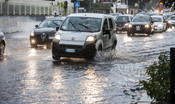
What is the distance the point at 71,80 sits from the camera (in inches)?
432

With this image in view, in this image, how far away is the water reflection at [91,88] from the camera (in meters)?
8.53

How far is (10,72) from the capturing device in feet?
40.5

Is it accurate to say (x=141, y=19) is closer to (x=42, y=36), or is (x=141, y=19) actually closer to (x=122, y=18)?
(x=122, y=18)

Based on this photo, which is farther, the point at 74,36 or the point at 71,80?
the point at 74,36

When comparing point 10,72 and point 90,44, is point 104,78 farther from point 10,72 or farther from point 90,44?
point 90,44

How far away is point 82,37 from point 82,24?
3.70 ft

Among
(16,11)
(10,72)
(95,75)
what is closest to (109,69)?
(95,75)

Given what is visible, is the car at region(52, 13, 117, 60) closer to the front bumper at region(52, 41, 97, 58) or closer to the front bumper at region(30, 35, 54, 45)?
the front bumper at region(52, 41, 97, 58)

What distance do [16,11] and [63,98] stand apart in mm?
32208

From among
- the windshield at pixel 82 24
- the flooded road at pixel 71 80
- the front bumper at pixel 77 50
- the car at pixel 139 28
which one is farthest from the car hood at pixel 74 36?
the car at pixel 139 28

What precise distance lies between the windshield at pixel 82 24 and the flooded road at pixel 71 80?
1.08 metres

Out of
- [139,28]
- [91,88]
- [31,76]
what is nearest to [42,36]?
[31,76]

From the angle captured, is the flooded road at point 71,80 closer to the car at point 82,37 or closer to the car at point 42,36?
the car at point 82,37

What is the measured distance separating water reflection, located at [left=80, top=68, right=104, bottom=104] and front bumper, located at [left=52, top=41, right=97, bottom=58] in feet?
7.41
